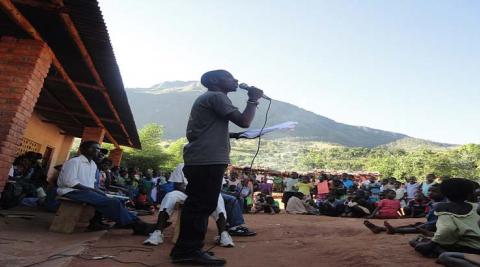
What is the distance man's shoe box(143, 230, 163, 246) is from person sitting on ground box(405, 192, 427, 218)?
8894 mm

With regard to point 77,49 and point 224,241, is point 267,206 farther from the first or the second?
point 77,49

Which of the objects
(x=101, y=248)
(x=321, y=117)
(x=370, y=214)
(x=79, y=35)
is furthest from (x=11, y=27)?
(x=321, y=117)

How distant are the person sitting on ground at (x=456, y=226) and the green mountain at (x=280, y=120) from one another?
98903 millimetres

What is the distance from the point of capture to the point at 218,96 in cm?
340

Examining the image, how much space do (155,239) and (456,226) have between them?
3.35 metres

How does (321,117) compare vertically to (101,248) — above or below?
above

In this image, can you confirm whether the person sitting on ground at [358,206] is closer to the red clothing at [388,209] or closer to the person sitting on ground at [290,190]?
the red clothing at [388,209]

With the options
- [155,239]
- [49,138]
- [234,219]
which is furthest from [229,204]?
[49,138]

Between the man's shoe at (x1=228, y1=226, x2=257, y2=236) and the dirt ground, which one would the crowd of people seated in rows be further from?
the man's shoe at (x1=228, y1=226, x2=257, y2=236)

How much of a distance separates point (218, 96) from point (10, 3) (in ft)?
9.92

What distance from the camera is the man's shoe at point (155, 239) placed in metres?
4.47

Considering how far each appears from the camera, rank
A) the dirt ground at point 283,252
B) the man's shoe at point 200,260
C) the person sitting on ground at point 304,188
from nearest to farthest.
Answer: the man's shoe at point 200,260 → the dirt ground at point 283,252 → the person sitting on ground at point 304,188

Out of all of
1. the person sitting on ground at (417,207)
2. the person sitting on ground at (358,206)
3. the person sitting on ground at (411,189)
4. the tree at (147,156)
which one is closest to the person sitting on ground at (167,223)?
the person sitting on ground at (358,206)

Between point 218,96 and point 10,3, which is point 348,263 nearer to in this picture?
point 218,96
